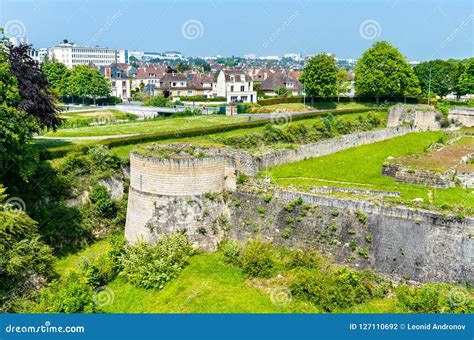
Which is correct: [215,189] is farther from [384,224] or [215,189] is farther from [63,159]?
[63,159]

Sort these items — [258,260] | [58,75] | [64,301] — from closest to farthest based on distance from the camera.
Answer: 1. [64,301]
2. [258,260]
3. [58,75]

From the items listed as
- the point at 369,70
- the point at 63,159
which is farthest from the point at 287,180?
the point at 369,70

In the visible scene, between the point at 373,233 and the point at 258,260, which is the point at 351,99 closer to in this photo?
the point at 373,233

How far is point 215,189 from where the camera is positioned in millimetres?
24344

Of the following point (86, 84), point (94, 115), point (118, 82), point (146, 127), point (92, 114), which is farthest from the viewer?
point (118, 82)

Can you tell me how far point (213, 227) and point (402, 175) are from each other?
12.7m

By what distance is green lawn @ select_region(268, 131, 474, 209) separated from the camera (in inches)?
1015

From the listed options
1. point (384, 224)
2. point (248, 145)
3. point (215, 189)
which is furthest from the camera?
point (248, 145)

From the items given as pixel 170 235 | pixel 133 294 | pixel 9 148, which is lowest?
pixel 133 294

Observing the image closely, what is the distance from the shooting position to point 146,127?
146 feet
